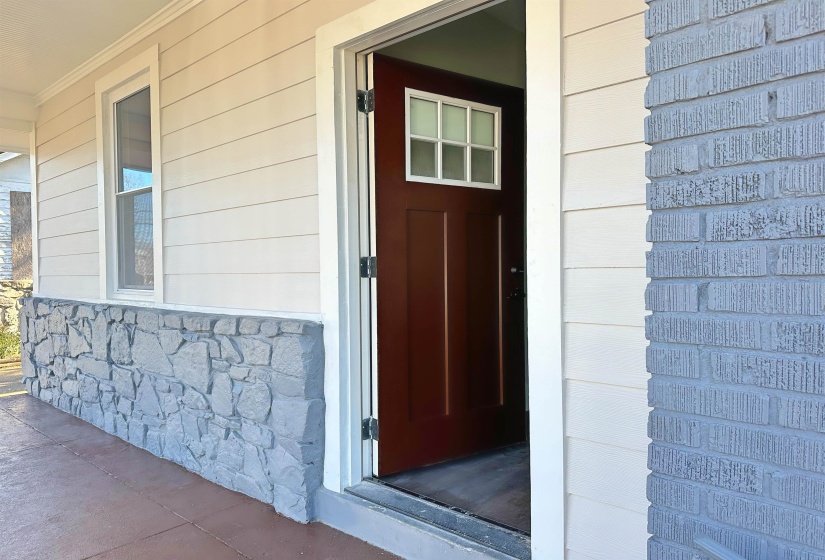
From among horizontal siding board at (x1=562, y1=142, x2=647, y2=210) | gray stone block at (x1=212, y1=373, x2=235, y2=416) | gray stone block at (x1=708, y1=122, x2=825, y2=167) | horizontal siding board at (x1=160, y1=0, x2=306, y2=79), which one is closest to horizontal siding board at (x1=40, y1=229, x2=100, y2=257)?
horizontal siding board at (x1=160, y1=0, x2=306, y2=79)

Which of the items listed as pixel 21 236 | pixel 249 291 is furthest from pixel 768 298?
pixel 21 236

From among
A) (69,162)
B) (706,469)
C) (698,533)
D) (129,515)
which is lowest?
(129,515)

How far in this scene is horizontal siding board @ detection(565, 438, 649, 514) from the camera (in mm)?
1764

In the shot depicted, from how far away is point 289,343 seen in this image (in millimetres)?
2883

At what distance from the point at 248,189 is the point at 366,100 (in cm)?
86

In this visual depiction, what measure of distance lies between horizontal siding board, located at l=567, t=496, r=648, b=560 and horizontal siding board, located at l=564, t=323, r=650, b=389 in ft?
1.25

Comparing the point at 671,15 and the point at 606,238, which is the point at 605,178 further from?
the point at 671,15

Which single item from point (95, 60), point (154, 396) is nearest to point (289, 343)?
point (154, 396)

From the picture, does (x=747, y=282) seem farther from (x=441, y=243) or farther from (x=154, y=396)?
(x=154, y=396)

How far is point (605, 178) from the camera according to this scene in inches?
71.4

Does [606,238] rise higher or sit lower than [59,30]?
lower

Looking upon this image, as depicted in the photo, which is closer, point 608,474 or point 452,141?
point 608,474

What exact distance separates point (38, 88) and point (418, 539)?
5305 millimetres

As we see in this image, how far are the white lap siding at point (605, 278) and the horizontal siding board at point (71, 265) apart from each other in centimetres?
419
